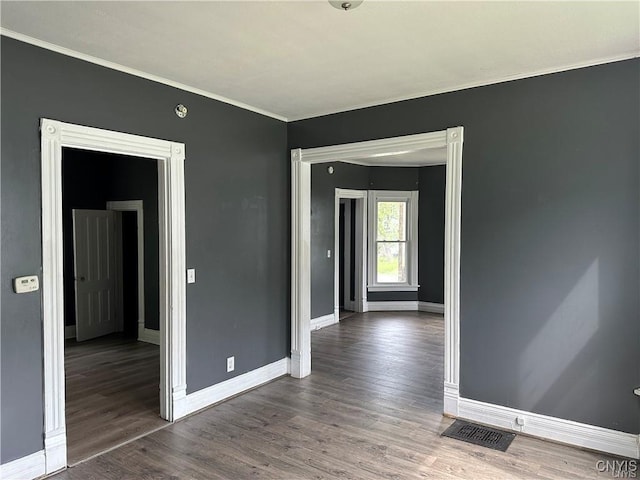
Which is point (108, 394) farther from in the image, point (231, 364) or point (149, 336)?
point (149, 336)

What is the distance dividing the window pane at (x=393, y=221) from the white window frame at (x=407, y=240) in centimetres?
9

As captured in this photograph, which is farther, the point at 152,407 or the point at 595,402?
the point at 152,407

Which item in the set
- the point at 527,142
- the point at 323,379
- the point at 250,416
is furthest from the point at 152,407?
the point at 527,142

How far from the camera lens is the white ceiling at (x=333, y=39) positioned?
2264 millimetres

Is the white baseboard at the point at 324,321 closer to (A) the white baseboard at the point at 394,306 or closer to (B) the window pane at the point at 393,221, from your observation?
(A) the white baseboard at the point at 394,306

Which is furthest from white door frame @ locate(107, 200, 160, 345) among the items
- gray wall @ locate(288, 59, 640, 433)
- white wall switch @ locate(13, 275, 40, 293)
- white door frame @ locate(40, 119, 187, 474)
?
gray wall @ locate(288, 59, 640, 433)

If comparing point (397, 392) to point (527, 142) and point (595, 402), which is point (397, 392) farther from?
point (527, 142)

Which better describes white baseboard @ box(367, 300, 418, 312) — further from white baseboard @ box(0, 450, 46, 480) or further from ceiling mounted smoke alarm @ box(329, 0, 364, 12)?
ceiling mounted smoke alarm @ box(329, 0, 364, 12)

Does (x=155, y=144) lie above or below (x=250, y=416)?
above

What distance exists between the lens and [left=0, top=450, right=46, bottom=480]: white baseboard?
2570 mm

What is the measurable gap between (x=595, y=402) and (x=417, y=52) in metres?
2.63

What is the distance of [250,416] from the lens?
3633 mm

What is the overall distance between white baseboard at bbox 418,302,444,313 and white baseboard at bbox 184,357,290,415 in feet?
13.6

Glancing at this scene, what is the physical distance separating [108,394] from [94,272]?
266 centimetres
